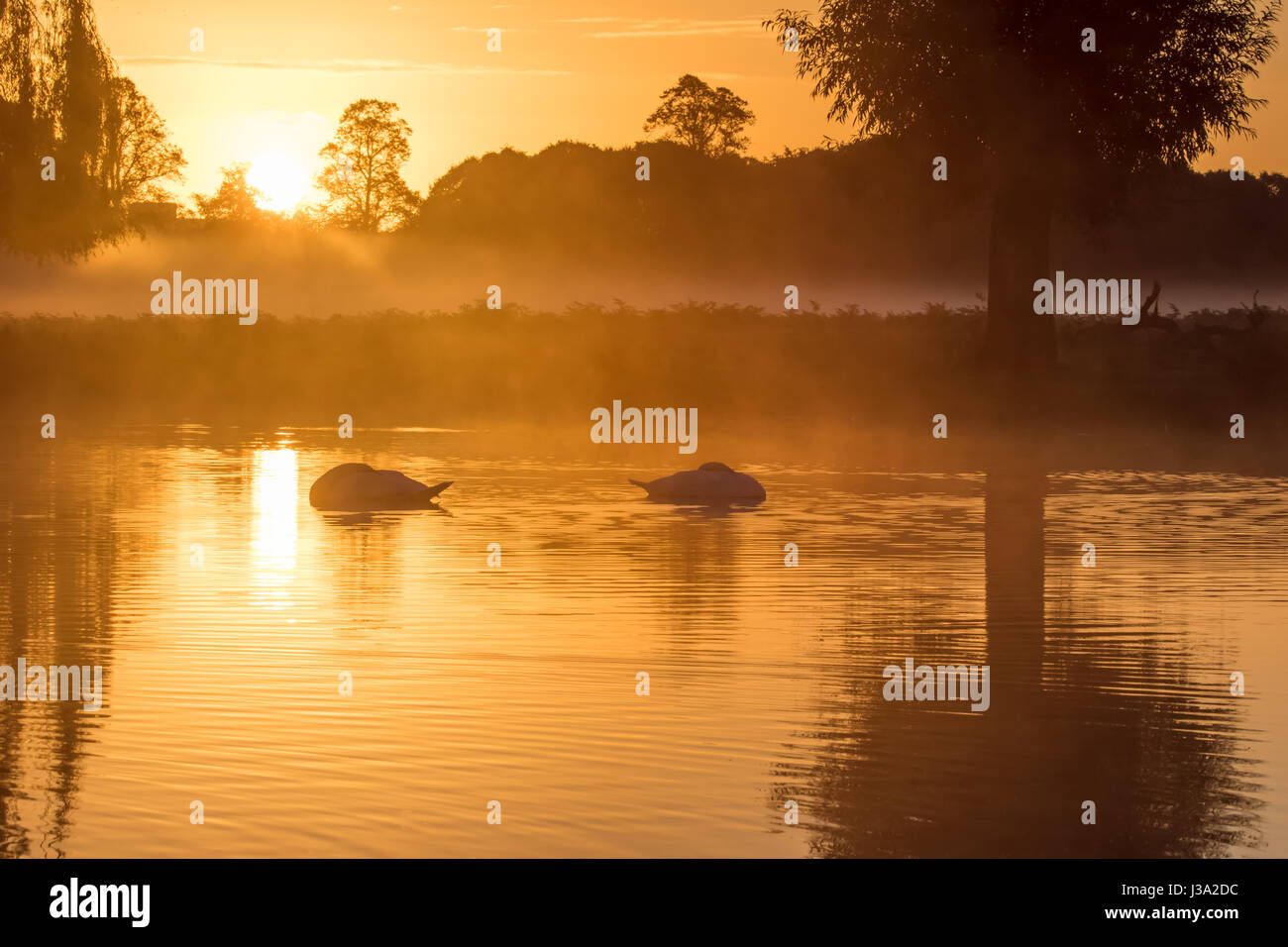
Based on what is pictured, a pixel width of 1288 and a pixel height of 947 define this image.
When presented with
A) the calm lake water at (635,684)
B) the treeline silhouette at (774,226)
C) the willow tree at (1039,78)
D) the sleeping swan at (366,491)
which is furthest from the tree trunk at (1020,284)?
the treeline silhouette at (774,226)

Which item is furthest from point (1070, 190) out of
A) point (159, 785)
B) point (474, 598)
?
point (159, 785)

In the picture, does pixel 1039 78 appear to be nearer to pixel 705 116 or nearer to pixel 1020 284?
pixel 1020 284

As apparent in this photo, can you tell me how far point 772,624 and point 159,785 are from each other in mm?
4931

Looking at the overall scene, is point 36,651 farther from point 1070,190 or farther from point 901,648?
point 1070,190

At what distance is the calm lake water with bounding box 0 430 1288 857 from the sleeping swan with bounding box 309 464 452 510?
2.27ft

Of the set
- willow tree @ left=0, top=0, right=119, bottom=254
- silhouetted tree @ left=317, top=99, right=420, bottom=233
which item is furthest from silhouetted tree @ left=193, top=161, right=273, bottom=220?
willow tree @ left=0, top=0, right=119, bottom=254

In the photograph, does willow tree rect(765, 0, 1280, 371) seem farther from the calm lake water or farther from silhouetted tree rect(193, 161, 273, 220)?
silhouetted tree rect(193, 161, 273, 220)

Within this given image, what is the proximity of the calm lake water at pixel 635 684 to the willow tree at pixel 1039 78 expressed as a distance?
47.2 feet

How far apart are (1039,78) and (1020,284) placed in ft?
13.7

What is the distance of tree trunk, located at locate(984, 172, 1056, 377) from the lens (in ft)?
107

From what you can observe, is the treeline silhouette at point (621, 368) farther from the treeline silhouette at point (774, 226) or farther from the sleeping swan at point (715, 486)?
the treeline silhouette at point (774, 226)

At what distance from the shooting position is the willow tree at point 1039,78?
30.4 metres
